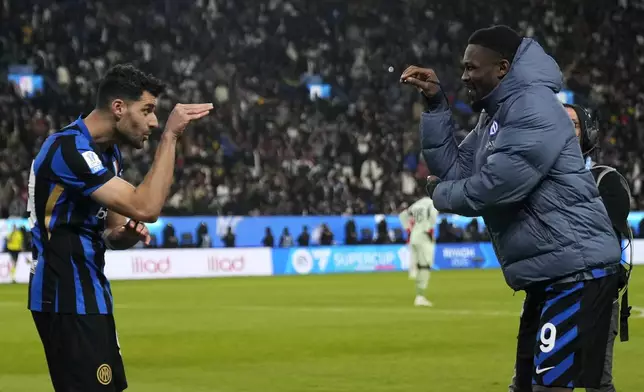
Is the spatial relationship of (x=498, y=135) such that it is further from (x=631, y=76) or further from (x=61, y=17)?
(x=631, y=76)

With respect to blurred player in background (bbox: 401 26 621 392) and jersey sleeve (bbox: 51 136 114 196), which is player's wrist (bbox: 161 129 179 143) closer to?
jersey sleeve (bbox: 51 136 114 196)

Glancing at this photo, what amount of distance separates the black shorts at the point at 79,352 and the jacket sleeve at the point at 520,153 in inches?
77.6

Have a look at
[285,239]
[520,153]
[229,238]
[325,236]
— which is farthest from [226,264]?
[520,153]

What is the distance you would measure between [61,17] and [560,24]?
22154 mm

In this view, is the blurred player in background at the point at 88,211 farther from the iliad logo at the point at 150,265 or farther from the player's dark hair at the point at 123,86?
the iliad logo at the point at 150,265

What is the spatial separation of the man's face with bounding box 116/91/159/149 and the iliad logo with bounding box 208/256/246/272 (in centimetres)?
3128

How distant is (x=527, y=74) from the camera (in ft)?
18.7

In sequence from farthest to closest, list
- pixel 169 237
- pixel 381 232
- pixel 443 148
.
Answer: pixel 381 232, pixel 169 237, pixel 443 148

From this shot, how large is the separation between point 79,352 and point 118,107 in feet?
4.19

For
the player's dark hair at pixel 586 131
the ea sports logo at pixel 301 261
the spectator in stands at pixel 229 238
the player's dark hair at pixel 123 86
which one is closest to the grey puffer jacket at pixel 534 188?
the player's dark hair at pixel 586 131

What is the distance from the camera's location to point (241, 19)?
47062 mm

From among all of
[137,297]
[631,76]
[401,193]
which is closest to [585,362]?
[137,297]

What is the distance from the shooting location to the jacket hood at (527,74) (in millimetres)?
5711

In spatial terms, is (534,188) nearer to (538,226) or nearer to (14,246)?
(538,226)
